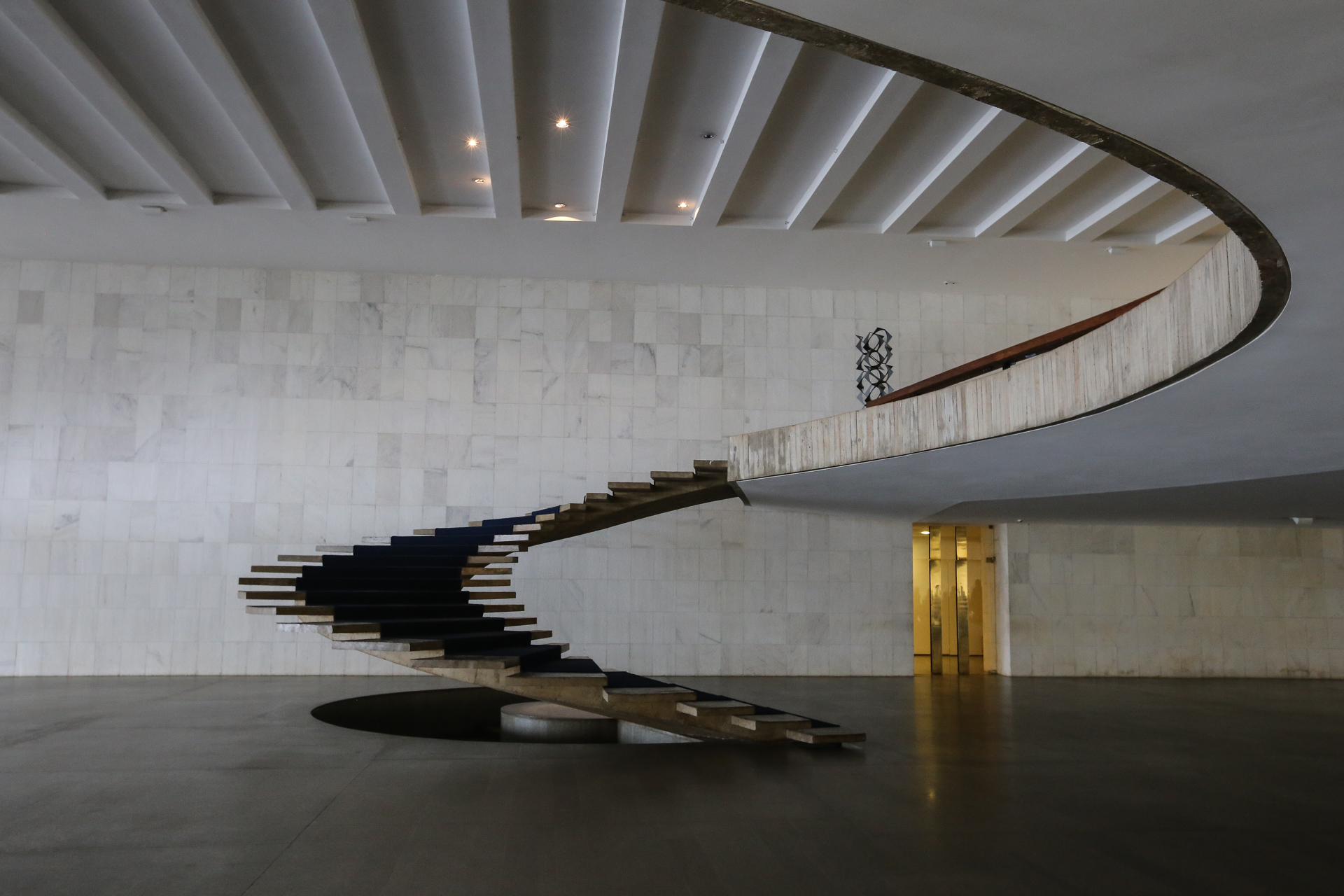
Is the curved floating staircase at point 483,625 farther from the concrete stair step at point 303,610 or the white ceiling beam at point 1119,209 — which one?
the white ceiling beam at point 1119,209

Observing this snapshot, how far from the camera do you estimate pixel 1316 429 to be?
17.0 ft

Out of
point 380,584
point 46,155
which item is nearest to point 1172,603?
point 380,584

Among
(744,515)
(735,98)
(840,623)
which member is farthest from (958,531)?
(735,98)

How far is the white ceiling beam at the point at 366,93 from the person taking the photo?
6.76 meters

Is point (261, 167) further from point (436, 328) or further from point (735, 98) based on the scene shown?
point (735, 98)

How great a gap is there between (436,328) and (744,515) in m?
4.85

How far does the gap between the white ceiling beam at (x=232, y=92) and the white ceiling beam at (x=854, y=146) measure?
5.27 metres

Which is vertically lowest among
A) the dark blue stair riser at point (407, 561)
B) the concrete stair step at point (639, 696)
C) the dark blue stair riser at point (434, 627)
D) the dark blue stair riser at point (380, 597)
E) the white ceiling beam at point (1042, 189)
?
the concrete stair step at point (639, 696)

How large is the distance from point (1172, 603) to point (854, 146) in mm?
8463

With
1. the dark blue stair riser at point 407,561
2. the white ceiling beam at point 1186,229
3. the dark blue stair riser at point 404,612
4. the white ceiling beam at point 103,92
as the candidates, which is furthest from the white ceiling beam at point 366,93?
the white ceiling beam at point 1186,229

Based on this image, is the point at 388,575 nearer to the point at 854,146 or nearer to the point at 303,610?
the point at 303,610

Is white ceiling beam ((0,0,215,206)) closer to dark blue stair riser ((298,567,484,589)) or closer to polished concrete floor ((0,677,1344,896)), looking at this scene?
dark blue stair riser ((298,567,484,589))

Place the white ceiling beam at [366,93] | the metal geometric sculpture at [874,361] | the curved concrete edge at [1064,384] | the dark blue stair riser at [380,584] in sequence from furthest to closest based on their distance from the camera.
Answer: the metal geometric sculpture at [874,361], the dark blue stair riser at [380,584], the white ceiling beam at [366,93], the curved concrete edge at [1064,384]

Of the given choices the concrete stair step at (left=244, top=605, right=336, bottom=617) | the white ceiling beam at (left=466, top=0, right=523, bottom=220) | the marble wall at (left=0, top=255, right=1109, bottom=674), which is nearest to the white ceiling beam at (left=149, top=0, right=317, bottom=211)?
the white ceiling beam at (left=466, top=0, right=523, bottom=220)
